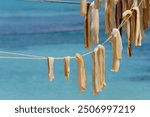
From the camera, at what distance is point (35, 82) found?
21.4 feet

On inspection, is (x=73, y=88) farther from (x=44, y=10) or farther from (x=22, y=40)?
(x=44, y=10)

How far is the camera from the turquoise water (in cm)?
611

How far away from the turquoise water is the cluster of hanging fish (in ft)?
9.85

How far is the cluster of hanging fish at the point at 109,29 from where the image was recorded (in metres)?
2.20

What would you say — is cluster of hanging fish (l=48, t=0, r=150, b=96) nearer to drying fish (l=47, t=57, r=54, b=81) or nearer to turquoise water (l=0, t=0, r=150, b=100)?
drying fish (l=47, t=57, r=54, b=81)

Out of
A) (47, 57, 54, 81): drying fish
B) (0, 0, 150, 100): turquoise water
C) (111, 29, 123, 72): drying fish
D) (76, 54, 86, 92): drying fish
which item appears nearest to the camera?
(111, 29, 123, 72): drying fish

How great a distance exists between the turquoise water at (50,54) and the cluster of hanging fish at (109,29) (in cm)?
300

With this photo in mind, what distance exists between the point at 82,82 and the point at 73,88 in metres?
4.06

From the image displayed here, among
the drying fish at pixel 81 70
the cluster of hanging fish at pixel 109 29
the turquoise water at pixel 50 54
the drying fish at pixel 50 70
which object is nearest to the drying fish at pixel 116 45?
the cluster of hanging fish at pixel 109 29

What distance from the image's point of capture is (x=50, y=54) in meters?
7.55

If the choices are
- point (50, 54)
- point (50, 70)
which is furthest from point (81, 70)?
point (50, 54)

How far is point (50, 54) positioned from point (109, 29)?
5.20 meters

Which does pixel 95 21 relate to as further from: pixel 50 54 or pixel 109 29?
pixel 50 54

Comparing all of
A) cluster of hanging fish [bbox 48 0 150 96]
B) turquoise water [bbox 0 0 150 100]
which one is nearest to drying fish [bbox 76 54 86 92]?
cluster of hanging fish [bbox 48 0 150 96]
